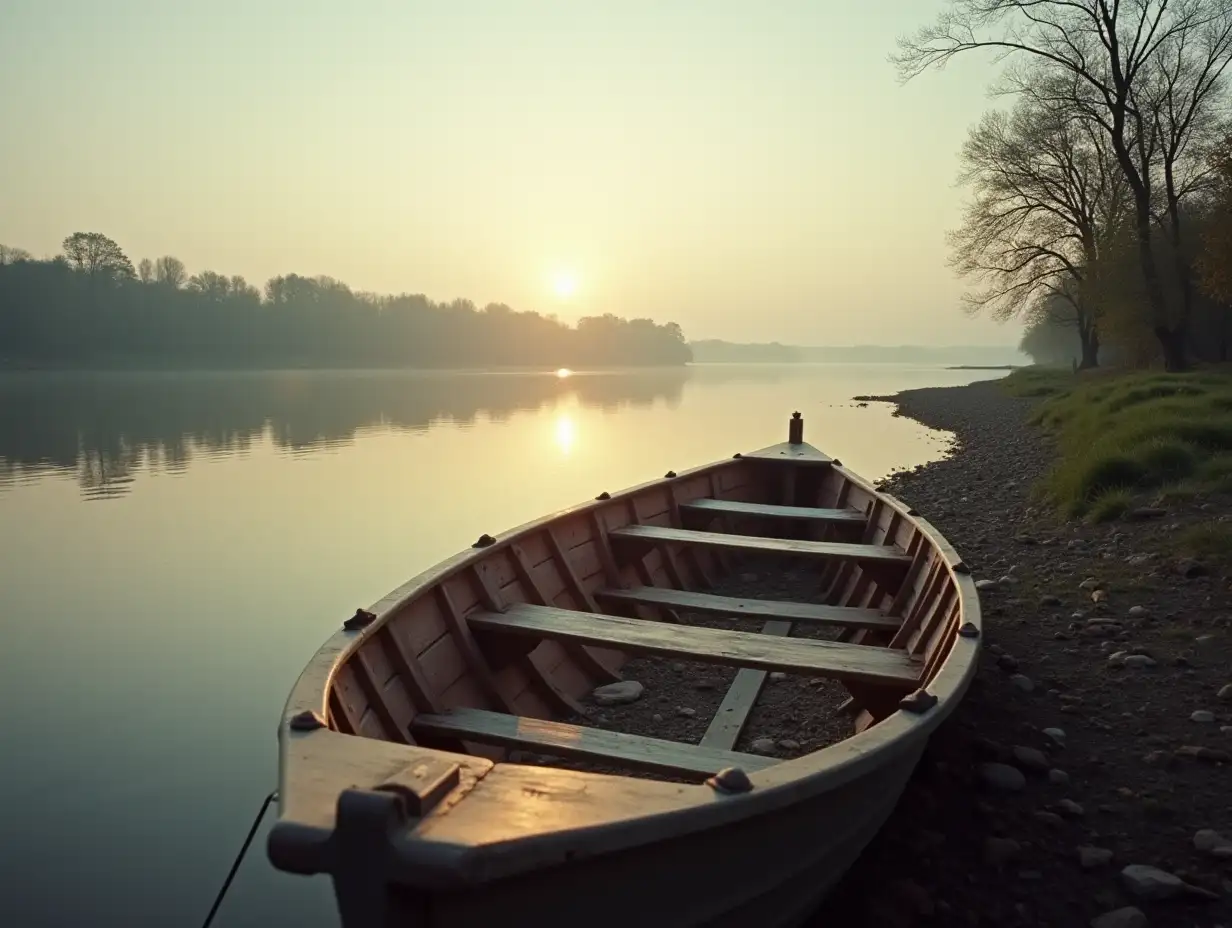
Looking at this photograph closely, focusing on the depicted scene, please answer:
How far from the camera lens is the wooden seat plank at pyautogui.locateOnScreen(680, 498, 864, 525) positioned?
7566 millimetres

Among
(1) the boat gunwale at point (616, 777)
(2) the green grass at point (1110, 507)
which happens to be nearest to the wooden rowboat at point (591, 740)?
(1) the boat gunwale at point (616, 777)

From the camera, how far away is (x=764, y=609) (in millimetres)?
5441

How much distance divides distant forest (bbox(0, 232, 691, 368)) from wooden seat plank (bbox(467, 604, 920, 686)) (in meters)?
79.2

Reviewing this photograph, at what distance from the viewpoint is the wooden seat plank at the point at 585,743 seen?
3.28 meters

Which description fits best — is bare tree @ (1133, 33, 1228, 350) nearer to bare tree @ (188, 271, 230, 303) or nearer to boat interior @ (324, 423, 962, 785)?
boat interior @ (324, 423, 962, 785)

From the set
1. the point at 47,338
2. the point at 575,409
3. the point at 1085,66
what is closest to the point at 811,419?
the point at 575,409

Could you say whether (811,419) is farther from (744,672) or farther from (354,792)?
(354,792)

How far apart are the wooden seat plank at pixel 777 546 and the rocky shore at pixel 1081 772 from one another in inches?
34.8

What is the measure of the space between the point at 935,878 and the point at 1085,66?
26.1m

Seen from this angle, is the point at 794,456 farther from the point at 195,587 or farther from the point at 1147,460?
the point at 195,587

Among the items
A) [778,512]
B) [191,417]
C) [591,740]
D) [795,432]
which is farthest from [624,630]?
[191,417]

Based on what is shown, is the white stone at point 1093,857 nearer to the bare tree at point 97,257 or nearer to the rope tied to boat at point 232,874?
the rope tied to boat at point 232,874

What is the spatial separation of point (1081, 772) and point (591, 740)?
2435mm

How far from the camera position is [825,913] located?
3.27 metres
